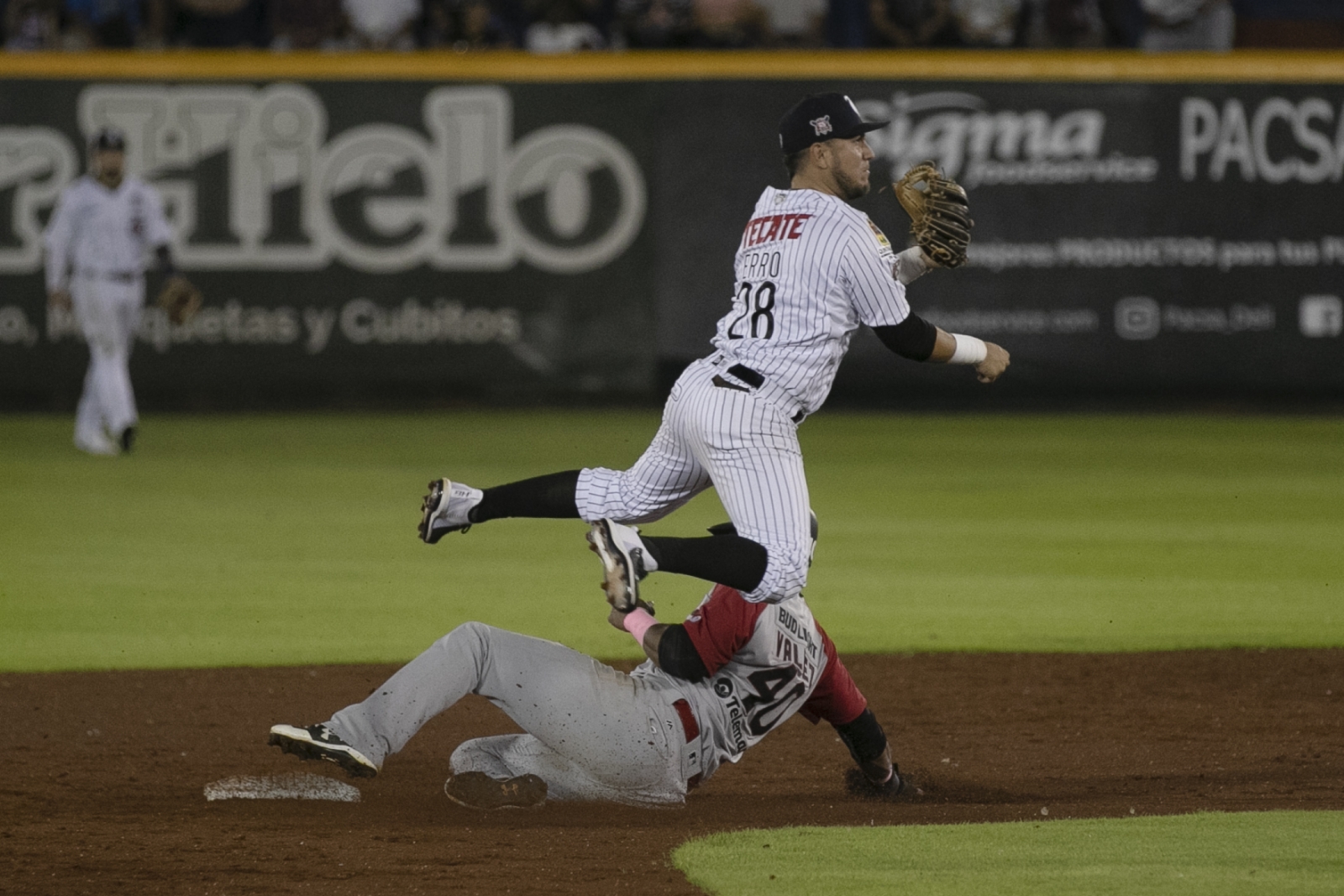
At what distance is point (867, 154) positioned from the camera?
6.60 metres

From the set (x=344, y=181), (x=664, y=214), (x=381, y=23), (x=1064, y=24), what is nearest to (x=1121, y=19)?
(x=1064, y=24)

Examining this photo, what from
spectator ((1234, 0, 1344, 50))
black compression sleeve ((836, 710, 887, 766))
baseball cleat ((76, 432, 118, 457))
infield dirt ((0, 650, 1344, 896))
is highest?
spectator ((1234, 0, 1344, 50))

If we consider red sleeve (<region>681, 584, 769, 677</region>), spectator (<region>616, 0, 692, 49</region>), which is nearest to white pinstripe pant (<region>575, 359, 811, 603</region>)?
red sleeve (<region>681, 584, 769, 677</region>)

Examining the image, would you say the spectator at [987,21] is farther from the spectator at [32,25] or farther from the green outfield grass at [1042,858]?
the green outfield grass at [1042,858]

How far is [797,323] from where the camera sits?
6.34 meters

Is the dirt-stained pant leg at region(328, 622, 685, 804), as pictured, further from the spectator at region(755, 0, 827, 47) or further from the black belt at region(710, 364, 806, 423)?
the spectator at region(755, 0, 827, 47)

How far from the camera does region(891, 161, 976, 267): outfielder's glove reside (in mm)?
6430

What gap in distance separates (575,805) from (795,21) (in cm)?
1501

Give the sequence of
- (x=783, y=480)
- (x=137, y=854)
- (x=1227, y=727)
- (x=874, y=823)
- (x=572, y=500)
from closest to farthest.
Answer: (x=137, y=854), (x=874, y=823), (x=783, y=480), (x=572, y=500), (x=1227, y=727)

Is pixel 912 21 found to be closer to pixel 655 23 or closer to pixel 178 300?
pixel 655 23

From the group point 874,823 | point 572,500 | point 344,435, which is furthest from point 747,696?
point 344,435

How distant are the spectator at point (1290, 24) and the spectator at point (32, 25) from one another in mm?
12036

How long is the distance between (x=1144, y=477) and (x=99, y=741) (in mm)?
9341

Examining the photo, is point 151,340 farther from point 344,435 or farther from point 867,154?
point 867,154
